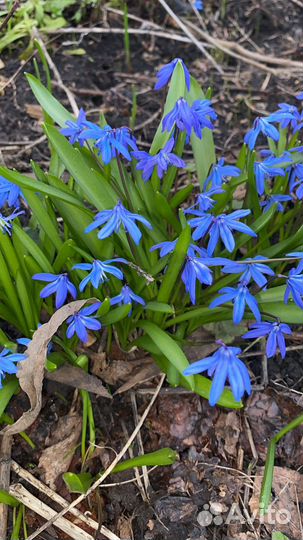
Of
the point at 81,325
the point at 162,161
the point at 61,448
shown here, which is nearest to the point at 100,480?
the point at 61,448

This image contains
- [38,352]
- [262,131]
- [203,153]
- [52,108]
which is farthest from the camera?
[203,153]

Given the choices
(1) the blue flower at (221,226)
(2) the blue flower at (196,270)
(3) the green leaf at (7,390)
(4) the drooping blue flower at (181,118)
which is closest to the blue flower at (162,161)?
(4) the drooping blue flower at (181,118)

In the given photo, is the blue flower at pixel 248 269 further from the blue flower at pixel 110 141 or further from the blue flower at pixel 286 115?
the blue flower at pixel 286 115

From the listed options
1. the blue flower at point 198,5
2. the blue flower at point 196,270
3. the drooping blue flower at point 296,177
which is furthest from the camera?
the blue flower at point 198,5

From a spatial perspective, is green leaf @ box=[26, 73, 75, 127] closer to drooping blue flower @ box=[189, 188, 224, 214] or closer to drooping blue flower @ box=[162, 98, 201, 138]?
drooping blue flower @ box=[162, 98, 201, 138]

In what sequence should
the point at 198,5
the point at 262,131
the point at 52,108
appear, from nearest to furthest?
the point at 262,131 → the point at 52,108 → the point at 198,5

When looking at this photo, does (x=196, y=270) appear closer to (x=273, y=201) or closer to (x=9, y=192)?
(x=273, y=201)
